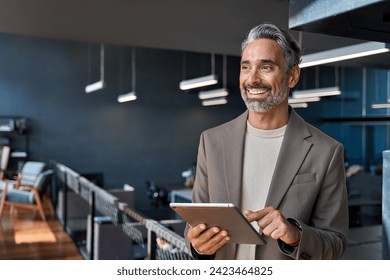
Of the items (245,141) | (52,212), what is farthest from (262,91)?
(52,212)

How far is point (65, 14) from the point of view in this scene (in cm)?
337

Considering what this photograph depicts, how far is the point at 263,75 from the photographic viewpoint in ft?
4.92

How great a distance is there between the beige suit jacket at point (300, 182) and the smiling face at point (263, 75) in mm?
96

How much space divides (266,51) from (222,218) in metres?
0.56

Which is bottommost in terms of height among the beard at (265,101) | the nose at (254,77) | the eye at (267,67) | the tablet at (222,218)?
the tablet at (222,218)

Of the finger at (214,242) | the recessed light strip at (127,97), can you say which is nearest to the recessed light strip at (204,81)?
the recessed light strip at (127,97)

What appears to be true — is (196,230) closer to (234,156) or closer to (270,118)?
(234,156)

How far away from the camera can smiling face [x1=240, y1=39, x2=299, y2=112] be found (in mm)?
1489

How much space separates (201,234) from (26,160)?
3252mm

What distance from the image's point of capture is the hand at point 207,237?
135 centimetres

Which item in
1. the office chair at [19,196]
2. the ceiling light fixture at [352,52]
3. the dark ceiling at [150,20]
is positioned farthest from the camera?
the office chair at [19,196]

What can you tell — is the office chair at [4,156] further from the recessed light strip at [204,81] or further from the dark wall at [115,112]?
the recessed light strip at [204,81]

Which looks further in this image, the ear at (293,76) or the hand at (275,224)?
the ear at (293,76)
